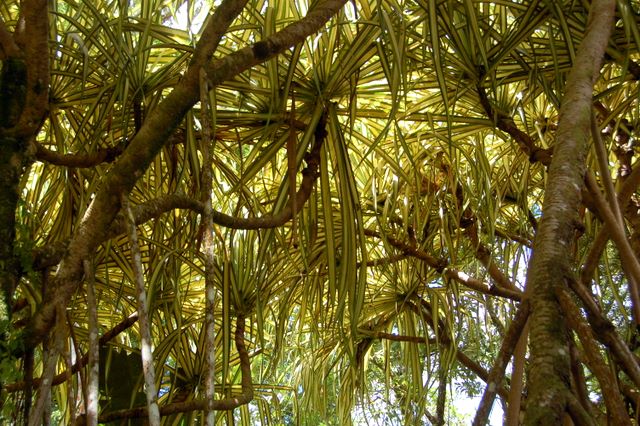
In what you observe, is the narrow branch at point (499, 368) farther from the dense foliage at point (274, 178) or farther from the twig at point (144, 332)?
the twig at point (144, 332)

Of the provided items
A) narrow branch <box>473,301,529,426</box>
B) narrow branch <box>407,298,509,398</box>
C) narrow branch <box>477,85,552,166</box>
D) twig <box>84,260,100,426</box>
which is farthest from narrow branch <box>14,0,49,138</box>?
narrow branch <box>407,298,509,398</box>

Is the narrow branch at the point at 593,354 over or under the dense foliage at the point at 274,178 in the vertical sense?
under

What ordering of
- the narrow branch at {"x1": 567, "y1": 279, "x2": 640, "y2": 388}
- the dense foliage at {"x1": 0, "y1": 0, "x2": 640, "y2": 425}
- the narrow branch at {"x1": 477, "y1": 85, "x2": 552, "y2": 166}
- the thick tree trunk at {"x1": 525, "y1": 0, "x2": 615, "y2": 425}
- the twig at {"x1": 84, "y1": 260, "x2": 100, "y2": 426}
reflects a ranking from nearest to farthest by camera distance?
1. the thick tree trunk at {"x1": 525, "y1": 0, "x2": 615, "y2": 425}
2. the narrow branch at {"x1": 567, "y1": 279, "x2": 640, "y2": 388}
3. the twig at {"x1": 84, "y1": 260, "x2": 100, "y2": 426}
4. the dense foliage at {"x1": 0, "y1": 0, "x2": 640, "y2": 425}
5. the narrow branch at {"x1": 477, "y1": 85, "x2": 552, "y2": 166}

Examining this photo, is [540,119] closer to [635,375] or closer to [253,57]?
[253,57]

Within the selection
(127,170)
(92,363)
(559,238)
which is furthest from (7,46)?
(559,238)

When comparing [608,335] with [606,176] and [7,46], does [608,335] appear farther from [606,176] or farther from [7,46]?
[7,46]

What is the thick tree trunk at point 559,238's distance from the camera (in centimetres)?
54

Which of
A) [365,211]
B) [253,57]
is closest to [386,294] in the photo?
[365,211]

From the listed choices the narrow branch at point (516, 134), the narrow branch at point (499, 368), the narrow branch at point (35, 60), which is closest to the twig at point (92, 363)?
the narrow branch at point (35, 60)

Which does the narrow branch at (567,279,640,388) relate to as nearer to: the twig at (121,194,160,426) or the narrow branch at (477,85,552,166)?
the twig at (121,194,160,426)

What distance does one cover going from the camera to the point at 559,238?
726 millimetres

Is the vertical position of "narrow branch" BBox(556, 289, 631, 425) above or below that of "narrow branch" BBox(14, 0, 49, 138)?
below

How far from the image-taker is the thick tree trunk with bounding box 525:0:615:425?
544 millimetres

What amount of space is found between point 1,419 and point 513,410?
0.70 metres
